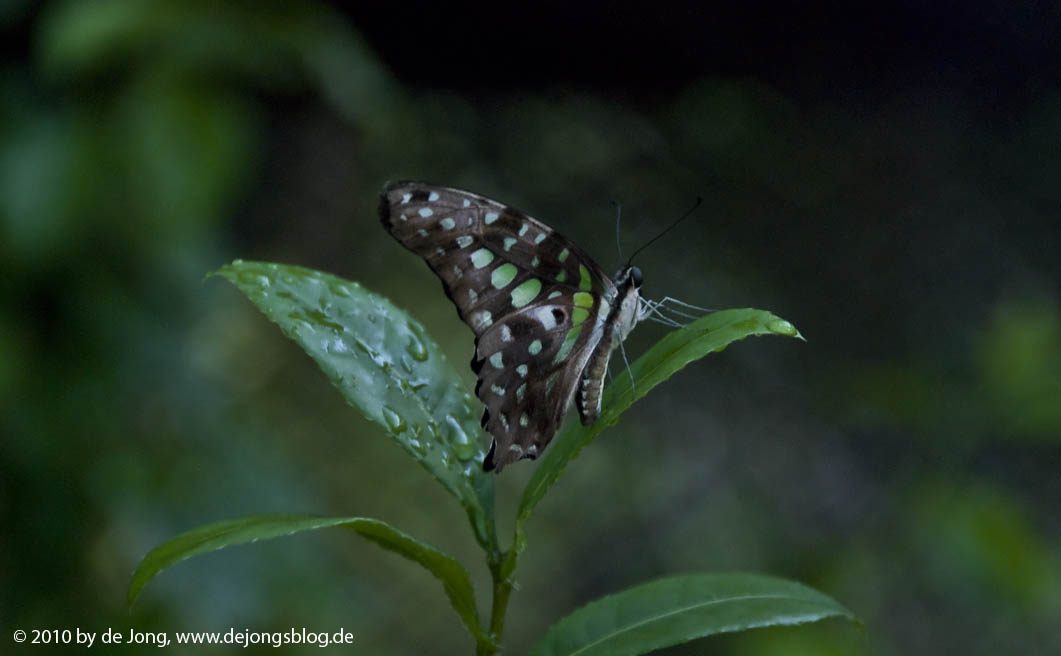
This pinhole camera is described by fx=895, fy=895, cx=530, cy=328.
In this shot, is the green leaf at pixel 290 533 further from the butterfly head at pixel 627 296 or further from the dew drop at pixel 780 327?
the butterfly head at pixel 627 296

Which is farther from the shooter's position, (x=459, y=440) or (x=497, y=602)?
(x=459, y=440)

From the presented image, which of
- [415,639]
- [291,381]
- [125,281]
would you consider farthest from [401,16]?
[415,639]

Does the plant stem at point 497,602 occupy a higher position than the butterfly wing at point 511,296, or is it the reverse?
the butterfly wing at point 511,296

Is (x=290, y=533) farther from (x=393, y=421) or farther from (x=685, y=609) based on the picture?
(x=685, y=609)

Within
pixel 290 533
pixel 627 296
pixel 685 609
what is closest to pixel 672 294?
pixel 627 296

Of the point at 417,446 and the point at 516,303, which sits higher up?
the point at 516,303

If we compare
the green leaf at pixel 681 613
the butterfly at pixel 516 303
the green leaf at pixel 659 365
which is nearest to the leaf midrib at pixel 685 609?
the green leaf at pixel 681 613

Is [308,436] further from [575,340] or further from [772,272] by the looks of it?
[575,340]

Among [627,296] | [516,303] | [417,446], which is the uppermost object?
[627,296]
